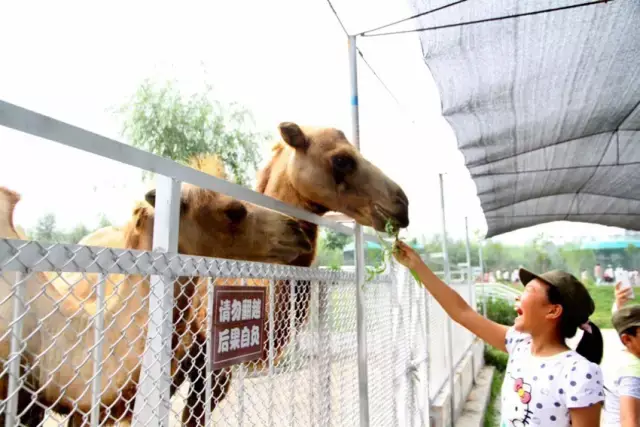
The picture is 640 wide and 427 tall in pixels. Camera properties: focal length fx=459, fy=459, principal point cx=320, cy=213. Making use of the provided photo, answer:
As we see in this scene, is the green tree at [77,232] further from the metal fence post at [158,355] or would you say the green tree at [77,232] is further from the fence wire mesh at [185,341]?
the metal fence post at [158,355]

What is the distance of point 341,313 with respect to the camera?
2.52 meters

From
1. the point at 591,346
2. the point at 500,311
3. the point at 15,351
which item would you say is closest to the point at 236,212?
the point at 15,351

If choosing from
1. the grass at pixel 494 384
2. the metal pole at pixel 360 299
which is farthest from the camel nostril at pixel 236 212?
the grass at pixel 494 384

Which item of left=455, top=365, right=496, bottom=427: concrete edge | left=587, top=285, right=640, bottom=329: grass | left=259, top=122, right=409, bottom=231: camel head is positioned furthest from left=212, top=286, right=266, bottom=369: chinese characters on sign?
left=587, top=285, right=640, bottom=329: grass

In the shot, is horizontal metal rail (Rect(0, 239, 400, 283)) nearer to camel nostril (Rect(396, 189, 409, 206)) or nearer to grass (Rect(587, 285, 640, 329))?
camel nostril (Rect(396, 189, 409, 206))

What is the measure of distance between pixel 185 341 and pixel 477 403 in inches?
276

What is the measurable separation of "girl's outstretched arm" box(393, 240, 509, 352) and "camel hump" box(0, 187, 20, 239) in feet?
6.47

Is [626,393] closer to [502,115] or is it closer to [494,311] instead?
[502,115]

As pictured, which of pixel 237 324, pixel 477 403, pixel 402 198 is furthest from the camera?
pixel 477 403

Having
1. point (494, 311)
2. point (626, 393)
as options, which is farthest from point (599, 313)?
point (626, 393)

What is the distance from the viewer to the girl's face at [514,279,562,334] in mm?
2078

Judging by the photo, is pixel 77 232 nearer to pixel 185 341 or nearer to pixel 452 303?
pixel 185 341

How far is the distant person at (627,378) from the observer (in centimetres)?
234

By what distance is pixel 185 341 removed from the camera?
7.27ft
